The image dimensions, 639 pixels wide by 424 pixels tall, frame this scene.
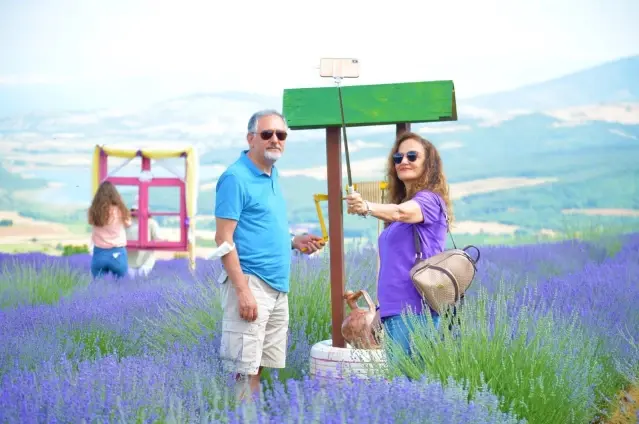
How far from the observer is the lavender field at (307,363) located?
3.39 m

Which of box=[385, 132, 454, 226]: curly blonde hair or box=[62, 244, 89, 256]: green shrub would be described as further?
box=[62, 244, 89, 256]: green shrub

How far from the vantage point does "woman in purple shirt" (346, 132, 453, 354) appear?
3.99 metres

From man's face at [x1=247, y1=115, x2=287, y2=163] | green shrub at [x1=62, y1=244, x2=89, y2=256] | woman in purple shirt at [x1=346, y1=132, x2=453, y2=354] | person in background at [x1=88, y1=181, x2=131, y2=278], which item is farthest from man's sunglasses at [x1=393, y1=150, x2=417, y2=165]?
green shrub at [x1=62, y1=244, x2=89, y2=256]

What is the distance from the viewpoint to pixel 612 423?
455 centimetres

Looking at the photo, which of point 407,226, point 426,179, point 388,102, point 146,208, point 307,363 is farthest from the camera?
point 146,208

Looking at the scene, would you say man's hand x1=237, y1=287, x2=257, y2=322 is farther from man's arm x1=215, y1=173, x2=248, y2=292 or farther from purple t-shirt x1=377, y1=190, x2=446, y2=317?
purple t-shirt x1=377, y1=190, x2=446, y2=317

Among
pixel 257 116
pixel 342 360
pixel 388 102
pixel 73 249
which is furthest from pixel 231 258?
pixel 73 249

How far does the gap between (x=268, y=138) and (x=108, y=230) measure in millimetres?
5442

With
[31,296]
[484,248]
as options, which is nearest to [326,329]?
[31,296]

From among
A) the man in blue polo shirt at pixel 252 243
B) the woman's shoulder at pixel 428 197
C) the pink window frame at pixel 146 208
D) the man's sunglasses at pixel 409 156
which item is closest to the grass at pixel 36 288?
the pink window frame at pixel 146 208

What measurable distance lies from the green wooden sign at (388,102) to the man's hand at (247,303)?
1.10 metres

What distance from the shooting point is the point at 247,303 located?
164 inches

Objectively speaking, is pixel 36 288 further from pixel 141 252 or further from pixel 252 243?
pixel 252 243

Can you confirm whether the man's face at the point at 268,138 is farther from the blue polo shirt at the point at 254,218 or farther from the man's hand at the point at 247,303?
the man's hand at the point at 247,303
